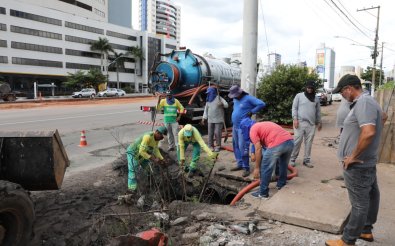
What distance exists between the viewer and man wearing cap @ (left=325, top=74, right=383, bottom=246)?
3258mm

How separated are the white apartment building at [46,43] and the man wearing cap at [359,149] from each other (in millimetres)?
43331

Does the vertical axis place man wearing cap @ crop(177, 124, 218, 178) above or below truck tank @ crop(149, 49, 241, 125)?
below

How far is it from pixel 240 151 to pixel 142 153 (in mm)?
1961

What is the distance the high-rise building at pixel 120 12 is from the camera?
306 feet

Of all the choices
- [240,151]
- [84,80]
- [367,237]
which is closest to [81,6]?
[84,80]

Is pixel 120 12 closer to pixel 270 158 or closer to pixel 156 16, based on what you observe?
pixel 156 16

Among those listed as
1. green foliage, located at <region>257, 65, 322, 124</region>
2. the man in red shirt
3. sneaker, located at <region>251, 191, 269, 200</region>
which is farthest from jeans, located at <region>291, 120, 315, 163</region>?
green foliage, located at <region>257, 65, 322, 124</region>

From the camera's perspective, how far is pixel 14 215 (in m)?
3.34

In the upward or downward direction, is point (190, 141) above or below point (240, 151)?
above

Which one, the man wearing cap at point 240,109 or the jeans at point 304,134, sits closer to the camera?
the man wearing cap at point 240,109

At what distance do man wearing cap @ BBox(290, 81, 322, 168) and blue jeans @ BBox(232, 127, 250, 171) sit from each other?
1.02m

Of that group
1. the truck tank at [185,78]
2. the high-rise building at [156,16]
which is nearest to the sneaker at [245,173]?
the truck tank at [185,78]

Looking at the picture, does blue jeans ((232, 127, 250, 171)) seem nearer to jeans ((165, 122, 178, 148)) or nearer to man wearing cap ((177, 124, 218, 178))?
man wearing cap ((177, 124, 218, 178))

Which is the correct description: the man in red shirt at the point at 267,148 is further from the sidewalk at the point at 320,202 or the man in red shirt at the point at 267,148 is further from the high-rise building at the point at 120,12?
the high-rise building at the point at 120,12
